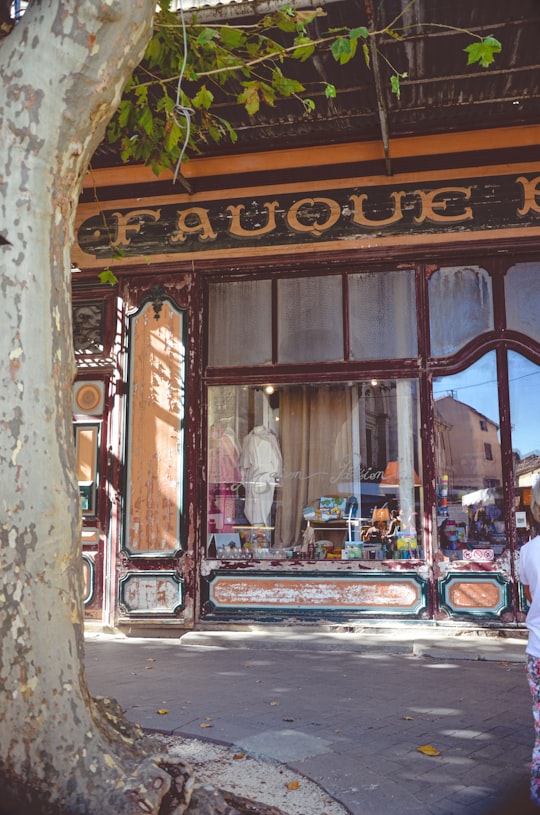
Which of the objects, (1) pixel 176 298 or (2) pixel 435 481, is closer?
(2) pixel 435 481

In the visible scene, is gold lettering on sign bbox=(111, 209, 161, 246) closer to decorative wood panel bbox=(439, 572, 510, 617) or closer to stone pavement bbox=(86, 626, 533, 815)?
stone pavement bbox=(86, 626, 533, 815)

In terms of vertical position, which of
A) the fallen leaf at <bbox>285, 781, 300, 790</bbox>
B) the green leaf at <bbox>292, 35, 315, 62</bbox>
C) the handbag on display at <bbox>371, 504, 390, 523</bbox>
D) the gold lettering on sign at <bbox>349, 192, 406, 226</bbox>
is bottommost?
the fallen leaf at <bbox>285, 781, 300, 790</bbox>

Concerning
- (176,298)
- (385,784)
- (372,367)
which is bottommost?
(385,784)

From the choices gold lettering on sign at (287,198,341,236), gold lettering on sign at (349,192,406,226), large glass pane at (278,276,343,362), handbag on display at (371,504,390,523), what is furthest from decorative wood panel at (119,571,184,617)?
gold lettering on sign at (349,192,406,226)

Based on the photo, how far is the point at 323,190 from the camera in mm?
8266

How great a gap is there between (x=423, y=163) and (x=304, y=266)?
169 cm

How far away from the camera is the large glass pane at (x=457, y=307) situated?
7.94m

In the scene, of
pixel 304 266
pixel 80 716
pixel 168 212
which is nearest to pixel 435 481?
pixel 304 266

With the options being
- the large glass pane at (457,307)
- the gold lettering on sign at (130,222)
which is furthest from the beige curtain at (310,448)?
the gold lettering on sign at (130,222)

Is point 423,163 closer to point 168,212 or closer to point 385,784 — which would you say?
point 168,212

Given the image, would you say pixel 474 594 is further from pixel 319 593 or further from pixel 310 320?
pixel 310 320

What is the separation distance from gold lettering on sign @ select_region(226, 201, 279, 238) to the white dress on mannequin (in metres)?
2.21

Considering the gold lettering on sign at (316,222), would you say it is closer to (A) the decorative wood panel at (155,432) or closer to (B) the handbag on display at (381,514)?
(A) the decorative wood panel at (155,432)

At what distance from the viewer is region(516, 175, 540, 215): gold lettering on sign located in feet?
25.4
